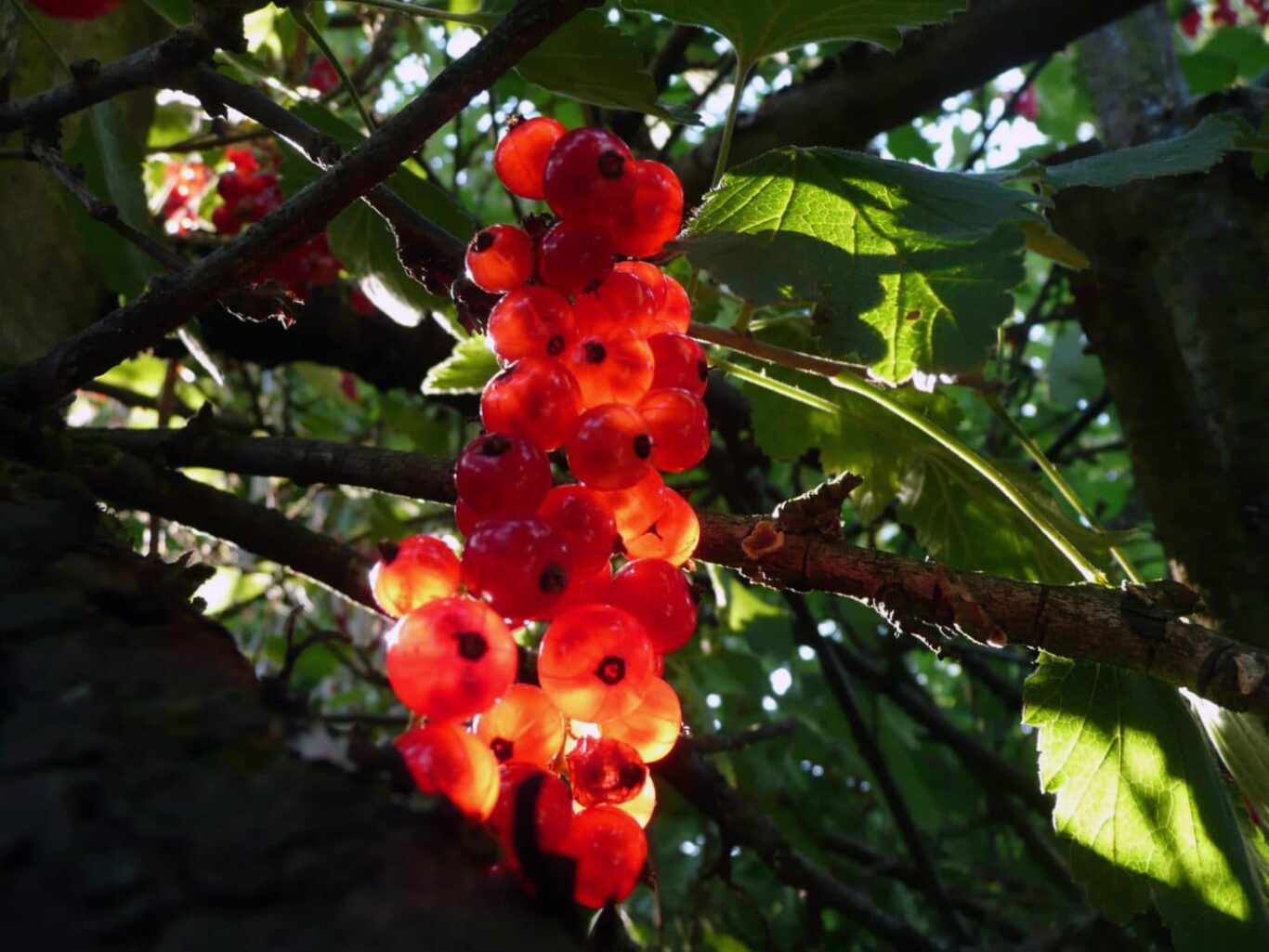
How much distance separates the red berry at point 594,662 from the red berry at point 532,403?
196mm

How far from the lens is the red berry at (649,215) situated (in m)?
1.16

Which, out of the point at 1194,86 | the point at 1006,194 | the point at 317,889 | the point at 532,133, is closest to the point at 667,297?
the point at 532,133

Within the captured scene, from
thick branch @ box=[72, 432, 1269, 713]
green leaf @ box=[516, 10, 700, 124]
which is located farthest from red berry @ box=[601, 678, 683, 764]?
green leaf @ box=[516, 10, 700, 124]

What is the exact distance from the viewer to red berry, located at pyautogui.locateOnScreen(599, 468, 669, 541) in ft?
3.46

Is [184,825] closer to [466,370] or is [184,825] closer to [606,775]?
[606,775]

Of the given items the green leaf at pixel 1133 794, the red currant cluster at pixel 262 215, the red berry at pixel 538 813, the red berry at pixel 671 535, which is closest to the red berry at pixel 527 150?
the red berry at pixel 671 535

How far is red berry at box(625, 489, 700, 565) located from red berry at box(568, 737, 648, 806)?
0.23 m

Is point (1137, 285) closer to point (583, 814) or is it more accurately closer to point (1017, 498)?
point (1017, 498)

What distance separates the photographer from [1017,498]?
1.39 metres

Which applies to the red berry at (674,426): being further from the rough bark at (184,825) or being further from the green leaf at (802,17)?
the green leaf at (802,17)

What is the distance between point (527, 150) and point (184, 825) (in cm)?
94

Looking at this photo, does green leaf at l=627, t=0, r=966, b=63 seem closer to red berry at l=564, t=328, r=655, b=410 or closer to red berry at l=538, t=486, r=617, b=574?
red berry at l=564, t=328, r=655, b=410

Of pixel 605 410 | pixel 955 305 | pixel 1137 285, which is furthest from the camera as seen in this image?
pixel 1137 285

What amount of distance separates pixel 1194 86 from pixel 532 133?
12.6ft
